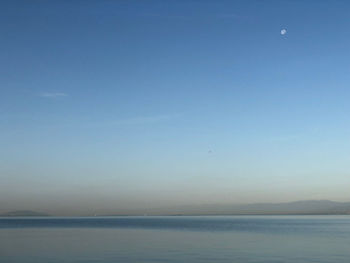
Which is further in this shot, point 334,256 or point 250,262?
point 334,256

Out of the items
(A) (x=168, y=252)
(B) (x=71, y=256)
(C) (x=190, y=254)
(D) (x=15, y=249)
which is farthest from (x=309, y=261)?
(D) (x=15, y=249)

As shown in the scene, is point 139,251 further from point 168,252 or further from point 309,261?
point 309,261

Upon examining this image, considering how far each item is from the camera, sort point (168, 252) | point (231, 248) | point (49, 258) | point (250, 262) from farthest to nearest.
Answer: point (231, 248) < point (168, 252) < point (49, 258) < point (250, 262)

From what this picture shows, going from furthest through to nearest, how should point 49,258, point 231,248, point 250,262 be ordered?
point 231,248 → point 49,258 → point 250,262

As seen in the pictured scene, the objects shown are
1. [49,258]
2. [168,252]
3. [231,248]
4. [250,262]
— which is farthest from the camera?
[231,248]

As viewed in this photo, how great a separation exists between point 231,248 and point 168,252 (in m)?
9.86

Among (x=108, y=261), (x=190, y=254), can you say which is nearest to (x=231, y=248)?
(x=190, y=254)

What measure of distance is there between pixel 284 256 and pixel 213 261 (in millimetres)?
9936

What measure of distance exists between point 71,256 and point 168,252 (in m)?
11.8

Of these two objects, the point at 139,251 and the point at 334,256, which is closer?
the point at 334,256

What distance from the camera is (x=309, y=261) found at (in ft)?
149

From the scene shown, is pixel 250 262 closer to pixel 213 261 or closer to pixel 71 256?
pixel 213 261

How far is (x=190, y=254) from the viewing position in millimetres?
51312

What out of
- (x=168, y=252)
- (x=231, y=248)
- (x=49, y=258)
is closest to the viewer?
(x=49, y=258)
